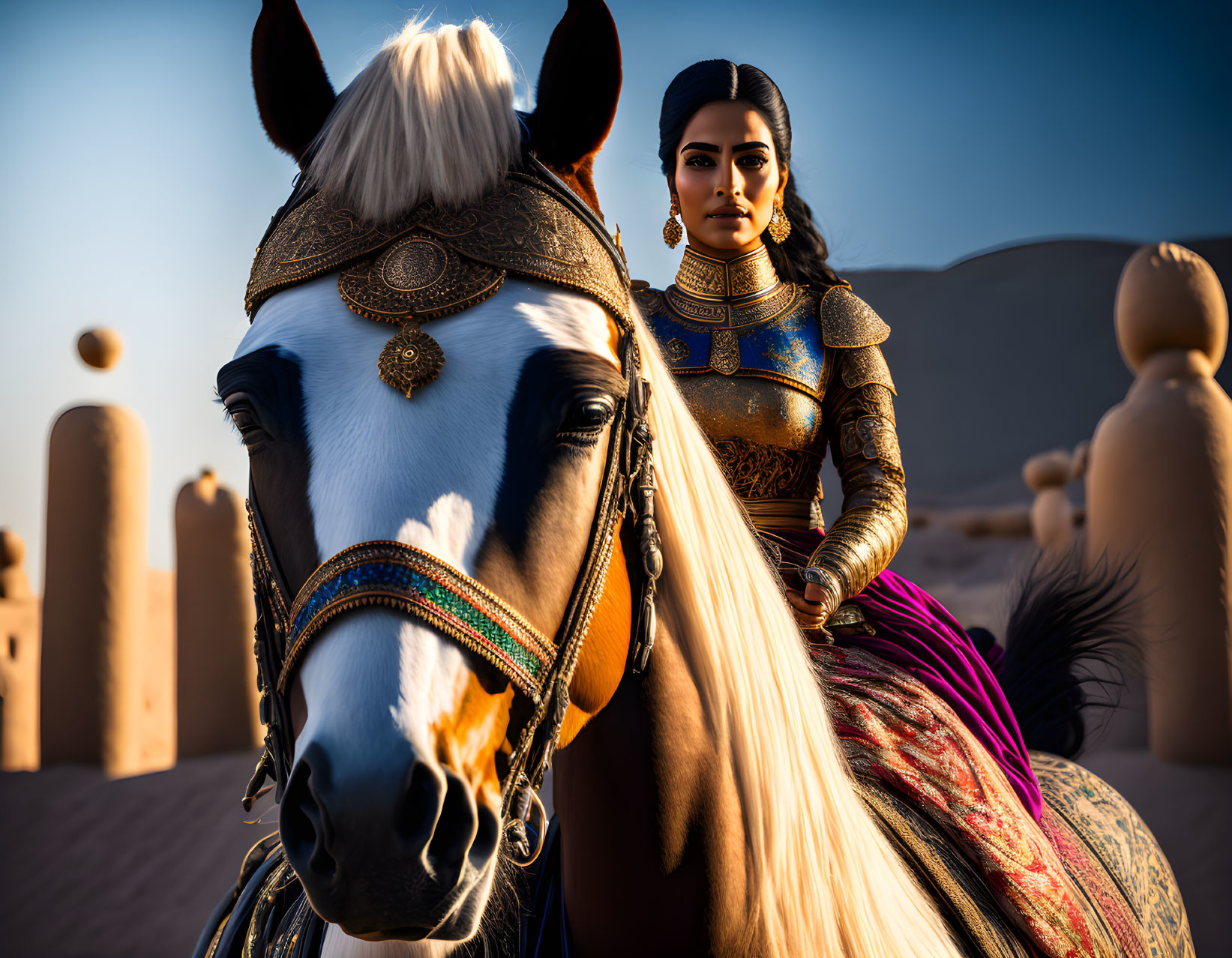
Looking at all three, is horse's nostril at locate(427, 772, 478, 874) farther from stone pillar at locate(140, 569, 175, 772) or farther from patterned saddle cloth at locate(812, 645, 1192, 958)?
stone pillar at locate(140, 569, 175, 772)

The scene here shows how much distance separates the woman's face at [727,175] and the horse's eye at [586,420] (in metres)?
1.19

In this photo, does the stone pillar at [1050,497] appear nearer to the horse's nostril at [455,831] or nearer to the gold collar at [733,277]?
the gold collar at [733,277]

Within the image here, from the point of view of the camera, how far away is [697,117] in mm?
2131

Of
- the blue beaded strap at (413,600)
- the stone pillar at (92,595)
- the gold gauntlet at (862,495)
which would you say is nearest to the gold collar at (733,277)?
the gold gauntlet at (862,495)

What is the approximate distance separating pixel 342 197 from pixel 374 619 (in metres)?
0.65

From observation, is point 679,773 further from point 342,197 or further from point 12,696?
point 12,696

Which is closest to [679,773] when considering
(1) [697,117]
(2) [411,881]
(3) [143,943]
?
(2) [411,881]

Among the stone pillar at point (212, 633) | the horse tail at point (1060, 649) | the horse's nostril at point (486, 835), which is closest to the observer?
the horse's nostril at point (486, 835)

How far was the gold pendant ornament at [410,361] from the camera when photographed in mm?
1009

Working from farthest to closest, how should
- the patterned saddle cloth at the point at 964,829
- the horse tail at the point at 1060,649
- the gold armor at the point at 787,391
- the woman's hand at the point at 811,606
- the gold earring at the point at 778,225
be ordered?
the horse tail at the point at 1060,649
the gold earring at the point at 778,225
the gold armor at the point at 787,391
the woman's hand at the point at 811,606
the patterned saddle cloth at the point at 964,829

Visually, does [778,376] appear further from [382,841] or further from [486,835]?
[382,841]

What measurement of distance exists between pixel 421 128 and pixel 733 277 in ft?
3.83

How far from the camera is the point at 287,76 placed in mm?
1374

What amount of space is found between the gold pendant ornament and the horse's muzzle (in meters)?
0.43
